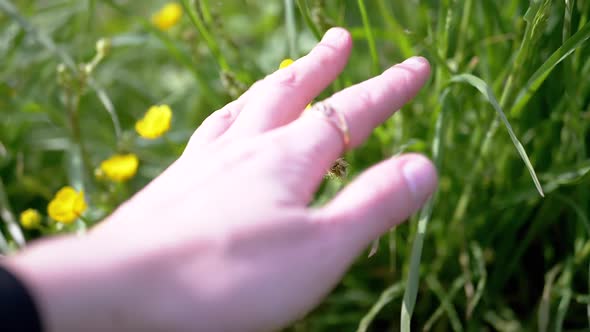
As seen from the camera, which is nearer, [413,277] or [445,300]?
[413,277]

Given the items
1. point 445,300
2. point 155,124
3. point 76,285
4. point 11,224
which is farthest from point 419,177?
point 11,224

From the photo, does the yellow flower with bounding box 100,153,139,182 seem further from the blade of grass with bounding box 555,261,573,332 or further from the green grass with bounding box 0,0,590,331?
the blade of grass with bounding box 555,261,573,332

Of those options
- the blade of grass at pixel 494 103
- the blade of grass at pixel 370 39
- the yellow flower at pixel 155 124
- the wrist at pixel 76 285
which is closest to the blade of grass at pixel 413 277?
the blade of grass at pixel 494 103

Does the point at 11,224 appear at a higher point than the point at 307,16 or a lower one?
lower

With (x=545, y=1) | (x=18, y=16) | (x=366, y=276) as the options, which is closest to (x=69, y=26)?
(x=18, y=16)

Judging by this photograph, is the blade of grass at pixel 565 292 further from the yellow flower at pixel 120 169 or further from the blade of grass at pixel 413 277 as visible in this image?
the yellow flower at pixel 120 169

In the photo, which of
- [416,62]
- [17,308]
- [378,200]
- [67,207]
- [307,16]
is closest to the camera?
[17,308]

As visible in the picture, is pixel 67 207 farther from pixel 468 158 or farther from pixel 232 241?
pixel 468 158
